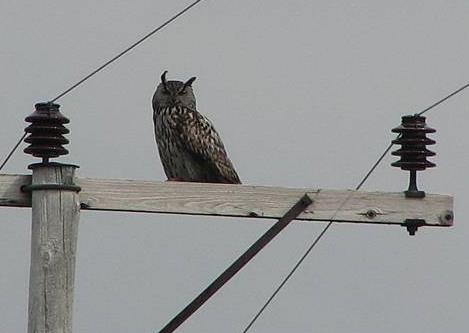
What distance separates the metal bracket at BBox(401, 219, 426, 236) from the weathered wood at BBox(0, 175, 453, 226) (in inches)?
0.9

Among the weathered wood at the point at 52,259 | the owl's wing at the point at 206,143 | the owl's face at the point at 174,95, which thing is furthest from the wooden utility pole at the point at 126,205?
the owl's face at the point at 174,95

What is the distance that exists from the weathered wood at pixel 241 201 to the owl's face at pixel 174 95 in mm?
5060

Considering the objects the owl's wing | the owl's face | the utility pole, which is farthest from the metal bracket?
the owl's face

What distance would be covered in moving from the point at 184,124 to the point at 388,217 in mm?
4575

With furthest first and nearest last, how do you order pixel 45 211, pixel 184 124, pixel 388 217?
1. pixel 184 124
2. pixel 388 217
3. pixel 45 211

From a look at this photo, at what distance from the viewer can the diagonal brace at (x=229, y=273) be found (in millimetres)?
9078

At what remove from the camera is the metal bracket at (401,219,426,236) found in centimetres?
962

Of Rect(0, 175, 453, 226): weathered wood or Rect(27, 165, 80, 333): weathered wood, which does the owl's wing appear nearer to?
Rect(0, 175, 453, 226): weathered wood

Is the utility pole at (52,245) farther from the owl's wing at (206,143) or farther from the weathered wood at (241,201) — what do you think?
the owl's wing at (206,143)

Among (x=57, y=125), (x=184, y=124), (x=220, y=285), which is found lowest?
(x=220, y=285)

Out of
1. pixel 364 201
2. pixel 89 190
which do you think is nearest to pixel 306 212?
pixel 364 201

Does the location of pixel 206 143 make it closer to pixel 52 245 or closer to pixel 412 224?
pixel 412 224

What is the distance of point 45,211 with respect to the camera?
8992 millimetres

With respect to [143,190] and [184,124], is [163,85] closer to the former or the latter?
[184,124]
